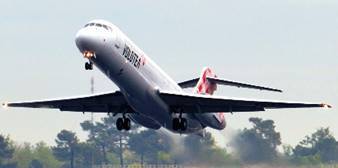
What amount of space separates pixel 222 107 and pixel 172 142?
10766 millimetres

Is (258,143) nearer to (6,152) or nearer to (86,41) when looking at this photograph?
(86,41)

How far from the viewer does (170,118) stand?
74562 mm

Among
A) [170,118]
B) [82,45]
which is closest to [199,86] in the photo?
[170,118]

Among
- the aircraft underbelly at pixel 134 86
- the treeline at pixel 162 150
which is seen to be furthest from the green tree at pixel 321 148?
the aircraft underbelly at pixel 134 86

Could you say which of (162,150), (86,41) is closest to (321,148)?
(162,150)

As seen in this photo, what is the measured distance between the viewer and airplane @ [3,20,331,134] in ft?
227

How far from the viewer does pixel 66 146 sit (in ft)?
392

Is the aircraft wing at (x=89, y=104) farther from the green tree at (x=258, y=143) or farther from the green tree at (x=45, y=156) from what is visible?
the green tree at (x=45, y=156)

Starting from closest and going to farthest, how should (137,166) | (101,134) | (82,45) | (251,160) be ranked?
(82,45) < (251,160) < (137,166) < (101,134)

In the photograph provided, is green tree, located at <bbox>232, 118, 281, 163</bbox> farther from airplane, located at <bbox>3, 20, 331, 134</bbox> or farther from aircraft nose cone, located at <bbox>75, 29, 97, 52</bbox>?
aircraft nose cone, located at <bbox>75, 29, 97, 52</bbox>

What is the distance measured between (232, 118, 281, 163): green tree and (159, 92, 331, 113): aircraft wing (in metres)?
8.07

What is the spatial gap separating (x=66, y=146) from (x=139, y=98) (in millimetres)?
49534

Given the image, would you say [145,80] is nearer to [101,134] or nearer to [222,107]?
[222,107]

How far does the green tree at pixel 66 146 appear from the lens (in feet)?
377
